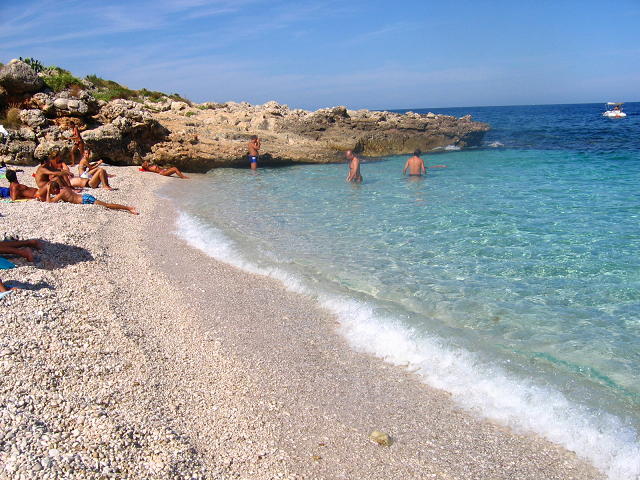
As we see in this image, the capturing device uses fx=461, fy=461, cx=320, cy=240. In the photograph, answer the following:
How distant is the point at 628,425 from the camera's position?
3.47 meters

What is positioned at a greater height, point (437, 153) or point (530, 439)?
point (437, 153)

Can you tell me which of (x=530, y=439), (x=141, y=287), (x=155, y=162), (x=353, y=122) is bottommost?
(x=530, y=439)

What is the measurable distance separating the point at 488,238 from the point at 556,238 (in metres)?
1.17

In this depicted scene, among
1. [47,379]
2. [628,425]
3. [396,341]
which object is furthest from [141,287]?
[628,425]

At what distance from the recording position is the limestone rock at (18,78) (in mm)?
16969

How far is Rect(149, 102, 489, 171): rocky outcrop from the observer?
1786 cm

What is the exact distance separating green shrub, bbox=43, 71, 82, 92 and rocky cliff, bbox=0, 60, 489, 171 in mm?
316

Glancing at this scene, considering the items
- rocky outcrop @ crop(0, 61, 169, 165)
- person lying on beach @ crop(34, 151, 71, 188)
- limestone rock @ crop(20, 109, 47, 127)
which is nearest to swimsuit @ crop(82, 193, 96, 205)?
person lying on beach @ crop(34, 151, 71, 188)

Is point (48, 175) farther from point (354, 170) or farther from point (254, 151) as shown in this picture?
point (354, 170)

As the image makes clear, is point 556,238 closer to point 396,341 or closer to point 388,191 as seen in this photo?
point 396,341

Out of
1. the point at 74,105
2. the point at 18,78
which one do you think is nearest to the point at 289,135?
the point at 74,105

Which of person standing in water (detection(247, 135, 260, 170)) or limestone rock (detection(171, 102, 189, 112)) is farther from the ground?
limestone rock (detection(171, 102, 189, 112))

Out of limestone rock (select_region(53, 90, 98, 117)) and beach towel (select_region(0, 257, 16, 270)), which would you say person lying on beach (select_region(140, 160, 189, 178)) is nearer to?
limestone rock (select_region(53, 90, 98, 117))

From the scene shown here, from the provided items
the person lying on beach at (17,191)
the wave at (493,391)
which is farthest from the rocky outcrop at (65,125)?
the wave at (493,391)
